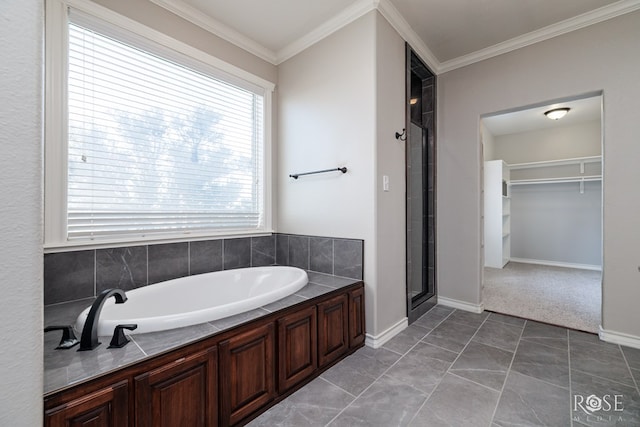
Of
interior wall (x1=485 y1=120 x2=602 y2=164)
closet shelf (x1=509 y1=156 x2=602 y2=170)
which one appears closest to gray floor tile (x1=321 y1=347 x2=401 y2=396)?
closet shelf (x1=509 y1=156 x2=602 y2=170)

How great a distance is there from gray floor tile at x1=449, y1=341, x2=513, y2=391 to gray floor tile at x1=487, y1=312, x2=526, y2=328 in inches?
25.4

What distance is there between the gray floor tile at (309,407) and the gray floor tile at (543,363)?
1.26 m

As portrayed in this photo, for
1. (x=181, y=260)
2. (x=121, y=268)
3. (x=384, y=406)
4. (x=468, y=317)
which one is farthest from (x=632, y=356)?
(x=121, y=268)

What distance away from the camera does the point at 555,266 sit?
5.02m

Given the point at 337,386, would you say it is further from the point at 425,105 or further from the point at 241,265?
the point at 425,105

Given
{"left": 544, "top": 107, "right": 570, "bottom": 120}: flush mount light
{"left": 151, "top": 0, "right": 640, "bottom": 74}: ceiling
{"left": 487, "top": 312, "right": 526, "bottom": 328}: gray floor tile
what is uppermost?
{"left": 151, "top": 0, "right": 640, "bottom": 74}: ceiling

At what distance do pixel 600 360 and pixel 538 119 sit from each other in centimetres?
425

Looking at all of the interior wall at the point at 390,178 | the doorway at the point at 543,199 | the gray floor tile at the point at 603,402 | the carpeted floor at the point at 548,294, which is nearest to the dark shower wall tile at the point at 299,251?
the interior wall at the point at 390,178

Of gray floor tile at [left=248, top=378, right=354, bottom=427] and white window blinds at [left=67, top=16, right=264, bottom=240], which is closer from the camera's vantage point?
gray floor tile at [left=248, top=378, right=354, bottom=427]

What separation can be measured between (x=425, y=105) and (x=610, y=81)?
4.89 ft

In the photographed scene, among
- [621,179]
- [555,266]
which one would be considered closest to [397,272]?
[621,179]

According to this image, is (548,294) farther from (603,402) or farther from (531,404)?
(531,404)

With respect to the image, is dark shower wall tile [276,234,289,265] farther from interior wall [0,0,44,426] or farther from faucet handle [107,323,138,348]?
interior wall [0,0,44,426]

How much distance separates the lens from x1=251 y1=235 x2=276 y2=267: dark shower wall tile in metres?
2.68
